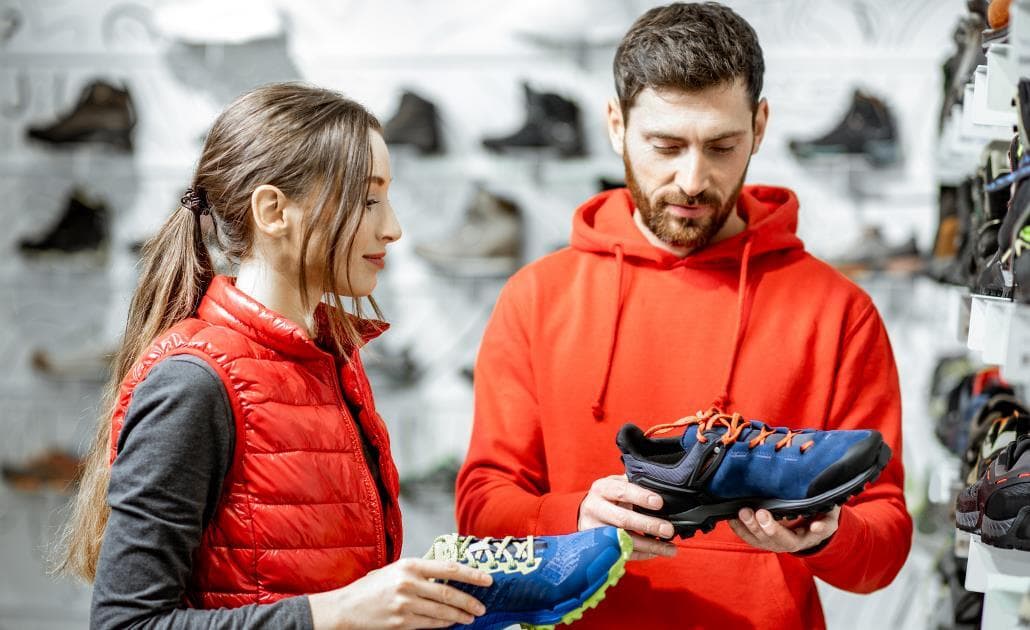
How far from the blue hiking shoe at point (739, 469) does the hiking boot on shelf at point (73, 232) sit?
12.2 feet

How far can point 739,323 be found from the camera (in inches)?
76.3

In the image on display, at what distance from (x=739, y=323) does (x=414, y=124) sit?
109 inches

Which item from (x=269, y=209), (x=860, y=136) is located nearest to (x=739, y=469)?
(x=269, y=209)

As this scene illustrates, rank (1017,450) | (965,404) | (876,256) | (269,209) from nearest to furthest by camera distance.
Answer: (269,209) < (1017,450) < (965,404) < (876,256)

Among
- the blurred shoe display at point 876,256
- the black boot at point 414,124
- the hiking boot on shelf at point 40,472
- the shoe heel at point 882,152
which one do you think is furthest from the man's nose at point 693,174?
the hiking boot on shelf at point 40,472

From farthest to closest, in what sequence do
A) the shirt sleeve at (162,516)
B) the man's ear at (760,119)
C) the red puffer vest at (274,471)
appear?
1. the man's ear at (760,119)
2. the red puffer vest at (274,471)
3. the shirt sleeve at (162,516)

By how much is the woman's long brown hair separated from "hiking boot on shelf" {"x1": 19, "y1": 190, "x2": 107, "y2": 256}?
10.9 feet

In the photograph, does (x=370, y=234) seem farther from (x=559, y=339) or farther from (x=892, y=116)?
(x=892, y=116)

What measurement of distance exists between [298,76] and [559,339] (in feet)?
10.1

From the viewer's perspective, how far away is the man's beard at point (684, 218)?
1.94 meters

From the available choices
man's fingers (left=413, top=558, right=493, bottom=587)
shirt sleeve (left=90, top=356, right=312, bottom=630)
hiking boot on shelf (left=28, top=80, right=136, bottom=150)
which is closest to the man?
man's fingers (left=413, top=558, right=493, bottom=587)

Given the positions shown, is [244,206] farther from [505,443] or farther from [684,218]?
[684,218]

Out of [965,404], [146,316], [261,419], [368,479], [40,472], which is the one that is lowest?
[40,472]

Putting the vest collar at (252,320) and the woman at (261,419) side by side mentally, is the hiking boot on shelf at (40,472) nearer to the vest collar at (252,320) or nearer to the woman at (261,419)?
the woman at (261,419)
